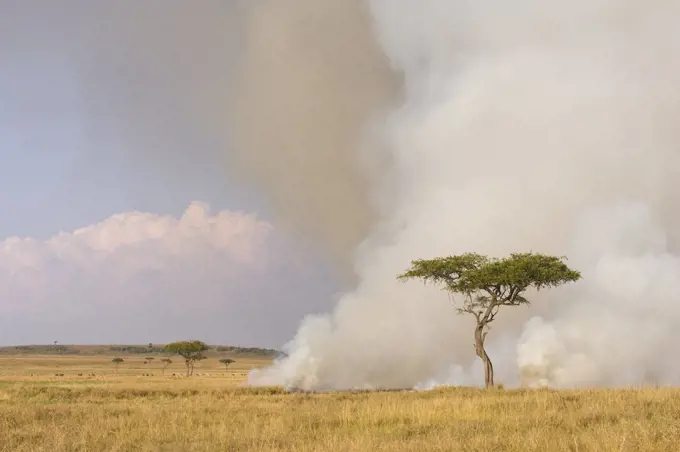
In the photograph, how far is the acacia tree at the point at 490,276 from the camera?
49.3 metres

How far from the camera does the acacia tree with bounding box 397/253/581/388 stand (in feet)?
162

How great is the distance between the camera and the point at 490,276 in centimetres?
4994

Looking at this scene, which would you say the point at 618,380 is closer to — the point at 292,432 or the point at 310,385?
the point at 310,385

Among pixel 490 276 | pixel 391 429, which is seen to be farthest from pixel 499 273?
pixel 391 429

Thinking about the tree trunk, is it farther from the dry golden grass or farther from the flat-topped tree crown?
the dry golden grass

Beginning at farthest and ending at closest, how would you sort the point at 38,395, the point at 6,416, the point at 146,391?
the point at 146,391, the point at 38,395, the point at 6,416

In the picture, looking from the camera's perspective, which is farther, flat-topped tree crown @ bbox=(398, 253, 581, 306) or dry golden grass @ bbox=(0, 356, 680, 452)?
flat-topped tree crown @ bbox=(398, 253, 581, 306)

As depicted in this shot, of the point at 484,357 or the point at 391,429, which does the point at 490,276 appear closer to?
the point at 484,357

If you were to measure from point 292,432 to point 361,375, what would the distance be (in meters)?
73.6

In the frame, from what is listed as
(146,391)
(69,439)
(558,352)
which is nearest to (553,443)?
(69,439)

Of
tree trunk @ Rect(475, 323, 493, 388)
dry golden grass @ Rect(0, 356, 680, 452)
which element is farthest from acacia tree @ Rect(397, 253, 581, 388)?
dry golden grass @ Rect(0, 356, 680, 452)

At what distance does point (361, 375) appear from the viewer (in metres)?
88.1

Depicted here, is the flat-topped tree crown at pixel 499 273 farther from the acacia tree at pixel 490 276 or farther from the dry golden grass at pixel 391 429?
the dry golden grass at pixel 391 429

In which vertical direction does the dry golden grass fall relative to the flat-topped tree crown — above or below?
below
